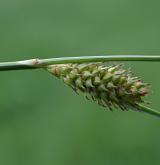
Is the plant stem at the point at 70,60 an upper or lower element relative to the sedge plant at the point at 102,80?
upper

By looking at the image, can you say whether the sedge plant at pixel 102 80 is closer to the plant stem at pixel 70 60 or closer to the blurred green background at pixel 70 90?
the plant stem at pixel 70 60

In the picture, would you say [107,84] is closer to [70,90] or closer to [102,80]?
[102,80]

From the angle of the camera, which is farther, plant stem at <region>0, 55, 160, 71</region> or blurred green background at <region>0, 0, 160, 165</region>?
blurred green background at <region>0, 0, 160, 165</region>

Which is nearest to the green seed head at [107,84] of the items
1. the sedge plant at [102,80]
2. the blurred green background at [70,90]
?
the sedge plant at [102,80]

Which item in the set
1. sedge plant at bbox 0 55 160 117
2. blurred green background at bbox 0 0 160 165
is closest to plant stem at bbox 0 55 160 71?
sedge plant at bbox 0 55 160 117

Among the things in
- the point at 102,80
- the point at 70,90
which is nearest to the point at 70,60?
the point at 102,80

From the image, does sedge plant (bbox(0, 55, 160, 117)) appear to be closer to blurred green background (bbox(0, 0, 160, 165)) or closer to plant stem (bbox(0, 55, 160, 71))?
plant stem (bbox(0, 55, 160, 71))
